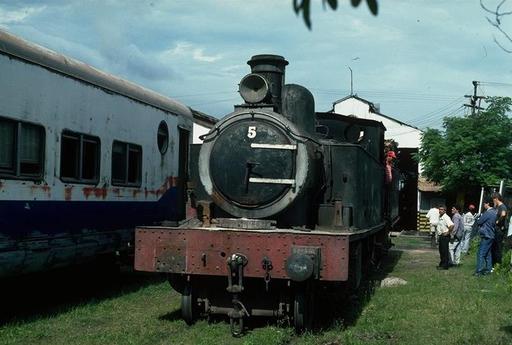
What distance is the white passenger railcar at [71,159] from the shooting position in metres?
A: 7.12

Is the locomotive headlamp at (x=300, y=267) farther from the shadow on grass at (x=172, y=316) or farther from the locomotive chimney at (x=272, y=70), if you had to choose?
the locomotive chimney at (x=272, y=70)

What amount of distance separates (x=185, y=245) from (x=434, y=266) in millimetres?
9255

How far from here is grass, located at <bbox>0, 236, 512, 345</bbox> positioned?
22.2 ft

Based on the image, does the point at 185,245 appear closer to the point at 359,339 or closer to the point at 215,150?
the point at 215,150

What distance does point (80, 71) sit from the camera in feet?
28.3

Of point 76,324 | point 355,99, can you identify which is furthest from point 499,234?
point 355,99

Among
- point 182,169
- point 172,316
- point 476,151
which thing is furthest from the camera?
point 476,151

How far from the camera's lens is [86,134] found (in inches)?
341

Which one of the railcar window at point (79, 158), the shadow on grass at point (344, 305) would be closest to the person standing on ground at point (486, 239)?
the shadow on grass at point (344, 305)

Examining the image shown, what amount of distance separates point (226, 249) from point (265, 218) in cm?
69

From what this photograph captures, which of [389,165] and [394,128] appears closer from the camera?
[389,165]

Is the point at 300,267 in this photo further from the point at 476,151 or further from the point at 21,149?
the point at 476,151

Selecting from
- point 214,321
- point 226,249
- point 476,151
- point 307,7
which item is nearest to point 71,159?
point 226,249

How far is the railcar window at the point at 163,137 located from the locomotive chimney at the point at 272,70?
3504 millimetres
